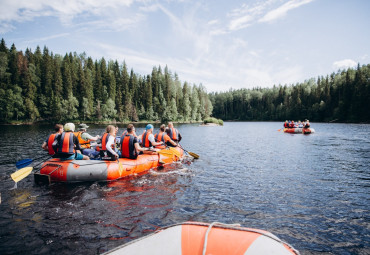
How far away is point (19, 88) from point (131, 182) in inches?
2343

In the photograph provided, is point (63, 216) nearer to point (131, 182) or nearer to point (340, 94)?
point (131, 182)

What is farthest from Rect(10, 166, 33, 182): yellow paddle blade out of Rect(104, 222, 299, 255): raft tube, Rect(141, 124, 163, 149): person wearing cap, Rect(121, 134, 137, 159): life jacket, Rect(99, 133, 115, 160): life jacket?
Rect(104, 222, 299, 255): raft tube

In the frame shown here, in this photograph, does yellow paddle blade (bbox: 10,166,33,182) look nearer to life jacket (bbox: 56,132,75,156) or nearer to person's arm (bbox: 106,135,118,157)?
life jacket (bbox: 56,132,75,156)

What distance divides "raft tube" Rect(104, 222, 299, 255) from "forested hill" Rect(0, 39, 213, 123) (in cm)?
6068

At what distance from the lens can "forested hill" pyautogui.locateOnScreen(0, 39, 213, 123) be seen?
5328cm

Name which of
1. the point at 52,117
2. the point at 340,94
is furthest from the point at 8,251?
the point at 340,94

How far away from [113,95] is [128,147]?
63680 mm

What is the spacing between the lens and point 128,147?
372 inches

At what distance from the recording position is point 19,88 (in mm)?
53125

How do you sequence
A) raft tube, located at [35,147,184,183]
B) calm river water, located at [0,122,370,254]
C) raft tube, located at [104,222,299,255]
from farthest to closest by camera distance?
raft tube, located at [35,147,184,183]
calm river water, located at [0,122,370,254]
raft tube, located at [104,222,299,255]

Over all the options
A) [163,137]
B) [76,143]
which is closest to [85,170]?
[76,143]

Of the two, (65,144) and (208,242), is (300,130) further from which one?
(208,242)

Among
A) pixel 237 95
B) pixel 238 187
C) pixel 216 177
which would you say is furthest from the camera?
pixel 237 95

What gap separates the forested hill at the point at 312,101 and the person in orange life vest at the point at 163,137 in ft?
222
